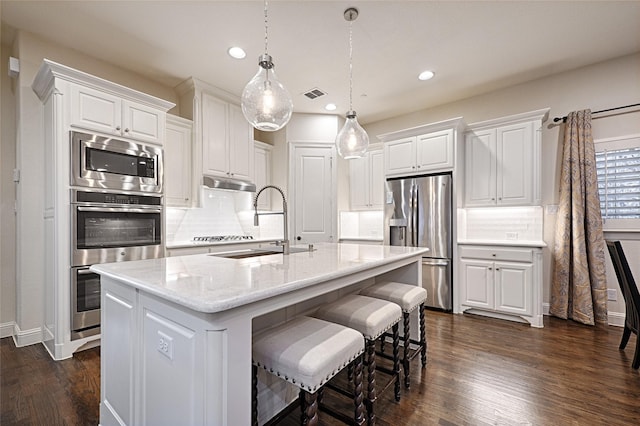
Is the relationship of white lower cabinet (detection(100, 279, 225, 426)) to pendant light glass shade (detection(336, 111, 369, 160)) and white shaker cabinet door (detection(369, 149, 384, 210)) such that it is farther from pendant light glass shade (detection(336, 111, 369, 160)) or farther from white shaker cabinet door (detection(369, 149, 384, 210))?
white shaker cabinet door (detection(369, 149, 384, 210))

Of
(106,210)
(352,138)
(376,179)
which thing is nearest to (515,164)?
(376,179)

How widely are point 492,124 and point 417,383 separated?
3.24 meters

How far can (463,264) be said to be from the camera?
365 centimetres

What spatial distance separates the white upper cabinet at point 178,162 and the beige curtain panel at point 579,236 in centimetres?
463

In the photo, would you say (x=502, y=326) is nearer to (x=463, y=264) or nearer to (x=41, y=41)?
(x=463, y=264)

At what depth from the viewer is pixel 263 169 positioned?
474cm

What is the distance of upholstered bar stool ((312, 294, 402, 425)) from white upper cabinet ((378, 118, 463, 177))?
2585mm

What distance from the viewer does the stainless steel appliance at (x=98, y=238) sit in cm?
253

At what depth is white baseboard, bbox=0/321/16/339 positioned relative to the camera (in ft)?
9.31

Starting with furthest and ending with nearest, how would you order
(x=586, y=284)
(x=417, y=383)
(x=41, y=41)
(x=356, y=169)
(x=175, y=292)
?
(x=356, y=169) < (x=586, y=284) < (x=41, y=41) < (x=417, y=383) < (x=175, y=292)

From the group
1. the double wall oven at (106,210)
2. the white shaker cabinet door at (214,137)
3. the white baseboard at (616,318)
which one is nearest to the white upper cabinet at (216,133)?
the white shaker cabinet door at (214,137)

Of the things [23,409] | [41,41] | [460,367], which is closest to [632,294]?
[460,367]

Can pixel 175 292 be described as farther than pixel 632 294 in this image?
No

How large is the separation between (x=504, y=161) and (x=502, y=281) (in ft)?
4.90
